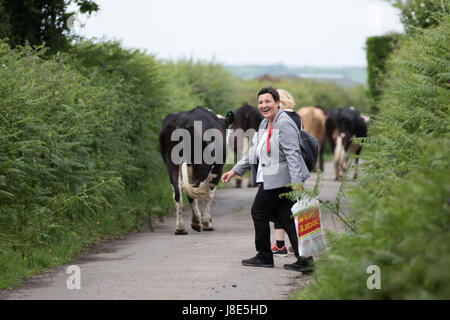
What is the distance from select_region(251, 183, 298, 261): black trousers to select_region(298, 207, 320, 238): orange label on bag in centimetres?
67

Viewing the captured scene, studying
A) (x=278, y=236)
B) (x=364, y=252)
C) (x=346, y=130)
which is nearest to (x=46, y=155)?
(x=278, y=236)

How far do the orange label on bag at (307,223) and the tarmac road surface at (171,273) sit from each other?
1.90 feet

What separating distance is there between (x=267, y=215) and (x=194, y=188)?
140 inches

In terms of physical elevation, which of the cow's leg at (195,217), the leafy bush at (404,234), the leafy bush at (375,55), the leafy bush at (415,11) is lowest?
the cow's leg at (195,217)

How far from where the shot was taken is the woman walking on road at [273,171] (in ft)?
29.7

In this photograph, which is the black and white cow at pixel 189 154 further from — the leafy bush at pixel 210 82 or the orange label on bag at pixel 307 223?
the leafy bush at pixel 210 82

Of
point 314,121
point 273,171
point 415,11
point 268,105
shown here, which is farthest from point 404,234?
point 314,121

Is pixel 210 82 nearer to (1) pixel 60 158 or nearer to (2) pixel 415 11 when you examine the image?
(2) pixel 415 11

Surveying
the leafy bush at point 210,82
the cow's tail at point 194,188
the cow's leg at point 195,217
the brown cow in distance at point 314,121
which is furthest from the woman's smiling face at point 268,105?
the brown cow in distance at point 314,121

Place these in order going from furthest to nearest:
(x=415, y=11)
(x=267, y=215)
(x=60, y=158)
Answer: (x=415, y=11), (x=60, y=158), (x=267, y=215)

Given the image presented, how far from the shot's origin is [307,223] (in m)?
8.52

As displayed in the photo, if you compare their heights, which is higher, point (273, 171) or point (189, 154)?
point (273, 171)

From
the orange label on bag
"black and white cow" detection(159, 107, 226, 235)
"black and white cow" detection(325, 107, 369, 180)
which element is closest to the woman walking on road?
the orange label on bag

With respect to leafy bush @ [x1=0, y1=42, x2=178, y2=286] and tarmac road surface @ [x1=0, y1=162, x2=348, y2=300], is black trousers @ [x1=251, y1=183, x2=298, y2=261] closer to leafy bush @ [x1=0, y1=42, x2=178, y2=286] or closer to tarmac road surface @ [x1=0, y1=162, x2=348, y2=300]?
tarmac road surface @ [x1=0, y1=162, x2=348, y2=300]
